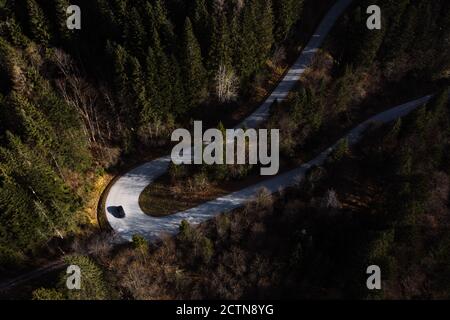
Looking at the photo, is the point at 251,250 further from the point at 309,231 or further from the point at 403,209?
the point at 403,209

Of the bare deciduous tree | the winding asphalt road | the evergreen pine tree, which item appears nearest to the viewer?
the winding asphalt road

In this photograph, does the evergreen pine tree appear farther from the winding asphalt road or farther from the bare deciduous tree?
the bare deciduous tree

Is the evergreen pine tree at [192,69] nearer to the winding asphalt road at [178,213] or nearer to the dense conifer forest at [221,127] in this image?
the dense conifer forest at [221,127]

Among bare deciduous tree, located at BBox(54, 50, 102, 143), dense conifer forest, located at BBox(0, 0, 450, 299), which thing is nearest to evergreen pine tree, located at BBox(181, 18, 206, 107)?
dense conifer forest, located at BBox(0, 0, 450, 299)

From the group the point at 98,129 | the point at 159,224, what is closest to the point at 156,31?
the point at 98,129

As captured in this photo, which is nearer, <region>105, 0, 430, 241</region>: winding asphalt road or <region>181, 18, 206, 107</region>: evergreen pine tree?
<region>105, 0, 430, 241</region>: winding asphalt road

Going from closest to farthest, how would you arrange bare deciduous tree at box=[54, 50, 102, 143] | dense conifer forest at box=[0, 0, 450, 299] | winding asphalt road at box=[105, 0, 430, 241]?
dense conifer forest at box=[0, 0, 450, 299] → winding asphalt road at box=[105, 0, 430, 241] → bare deciduous tree at box=[54, 50, 102, 143]

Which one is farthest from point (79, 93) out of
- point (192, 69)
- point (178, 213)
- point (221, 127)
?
point (178, 213)
